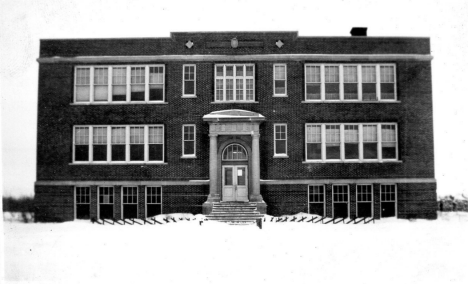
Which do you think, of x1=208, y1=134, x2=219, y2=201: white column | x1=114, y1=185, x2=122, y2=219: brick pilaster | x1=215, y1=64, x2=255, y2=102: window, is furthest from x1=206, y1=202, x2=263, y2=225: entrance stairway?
x1=215, y1=64, x2=255, y2=102: window

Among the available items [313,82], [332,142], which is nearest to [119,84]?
[313,82]

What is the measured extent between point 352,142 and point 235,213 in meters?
4.01

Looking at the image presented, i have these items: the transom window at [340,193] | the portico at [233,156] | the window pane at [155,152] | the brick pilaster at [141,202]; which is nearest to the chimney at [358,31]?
the portico at [233,156]

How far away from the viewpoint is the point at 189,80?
1513cm

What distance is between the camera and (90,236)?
42.1ft

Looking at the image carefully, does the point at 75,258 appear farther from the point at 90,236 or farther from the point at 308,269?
the point at 308,269

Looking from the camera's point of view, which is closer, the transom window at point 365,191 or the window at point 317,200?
the window at point 317,200

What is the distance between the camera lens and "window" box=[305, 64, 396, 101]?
14047mm

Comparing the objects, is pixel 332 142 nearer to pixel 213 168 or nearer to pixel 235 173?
pixel 235 173

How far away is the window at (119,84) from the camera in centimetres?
1417

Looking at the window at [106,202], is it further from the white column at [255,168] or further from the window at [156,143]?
the white column at [255,168]

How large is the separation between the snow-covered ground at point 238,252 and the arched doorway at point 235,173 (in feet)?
5.71

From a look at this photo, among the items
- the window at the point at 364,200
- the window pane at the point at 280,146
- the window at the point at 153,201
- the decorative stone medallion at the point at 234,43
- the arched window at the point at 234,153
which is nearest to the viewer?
the window at the point at 364,200

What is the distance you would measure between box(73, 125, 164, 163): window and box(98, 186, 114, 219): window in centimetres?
90
